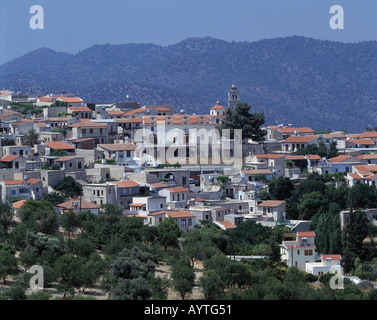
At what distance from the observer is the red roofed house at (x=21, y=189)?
2642cm

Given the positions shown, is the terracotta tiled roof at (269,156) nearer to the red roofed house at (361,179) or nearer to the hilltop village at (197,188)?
the hilltop village at (197,188)

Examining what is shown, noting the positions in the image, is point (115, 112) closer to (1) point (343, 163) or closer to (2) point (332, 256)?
(1) point (343, 163)

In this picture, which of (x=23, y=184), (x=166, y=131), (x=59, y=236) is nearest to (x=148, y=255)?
(x=59, y=236)

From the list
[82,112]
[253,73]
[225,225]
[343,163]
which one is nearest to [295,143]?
[343,163]

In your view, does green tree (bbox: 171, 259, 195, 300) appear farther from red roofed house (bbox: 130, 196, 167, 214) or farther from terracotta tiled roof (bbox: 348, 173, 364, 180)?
terracotta tiled roof (bbox: 348, 173, 364, 180)

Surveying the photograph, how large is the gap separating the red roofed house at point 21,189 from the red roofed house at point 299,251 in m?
7.46

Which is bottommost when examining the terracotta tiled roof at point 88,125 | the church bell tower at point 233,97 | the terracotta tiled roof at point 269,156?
the terracotta tiled roof at point 269,156

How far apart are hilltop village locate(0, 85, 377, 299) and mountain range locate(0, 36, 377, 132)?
47.5 m

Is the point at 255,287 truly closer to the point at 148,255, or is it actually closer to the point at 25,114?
the point at 148,255

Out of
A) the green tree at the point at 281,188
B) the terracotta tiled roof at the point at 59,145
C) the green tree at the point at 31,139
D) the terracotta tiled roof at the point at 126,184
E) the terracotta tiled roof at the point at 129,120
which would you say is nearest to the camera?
the terracotta tiled roof at the point at 126,184

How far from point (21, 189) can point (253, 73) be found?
250 ft

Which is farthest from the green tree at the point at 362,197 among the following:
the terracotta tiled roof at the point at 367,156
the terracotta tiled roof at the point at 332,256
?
the terracotta tiled roof at the point at 332,256

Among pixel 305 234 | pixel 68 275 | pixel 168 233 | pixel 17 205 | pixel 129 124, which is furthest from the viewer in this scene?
pixel 129 124

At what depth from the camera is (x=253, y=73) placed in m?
101
